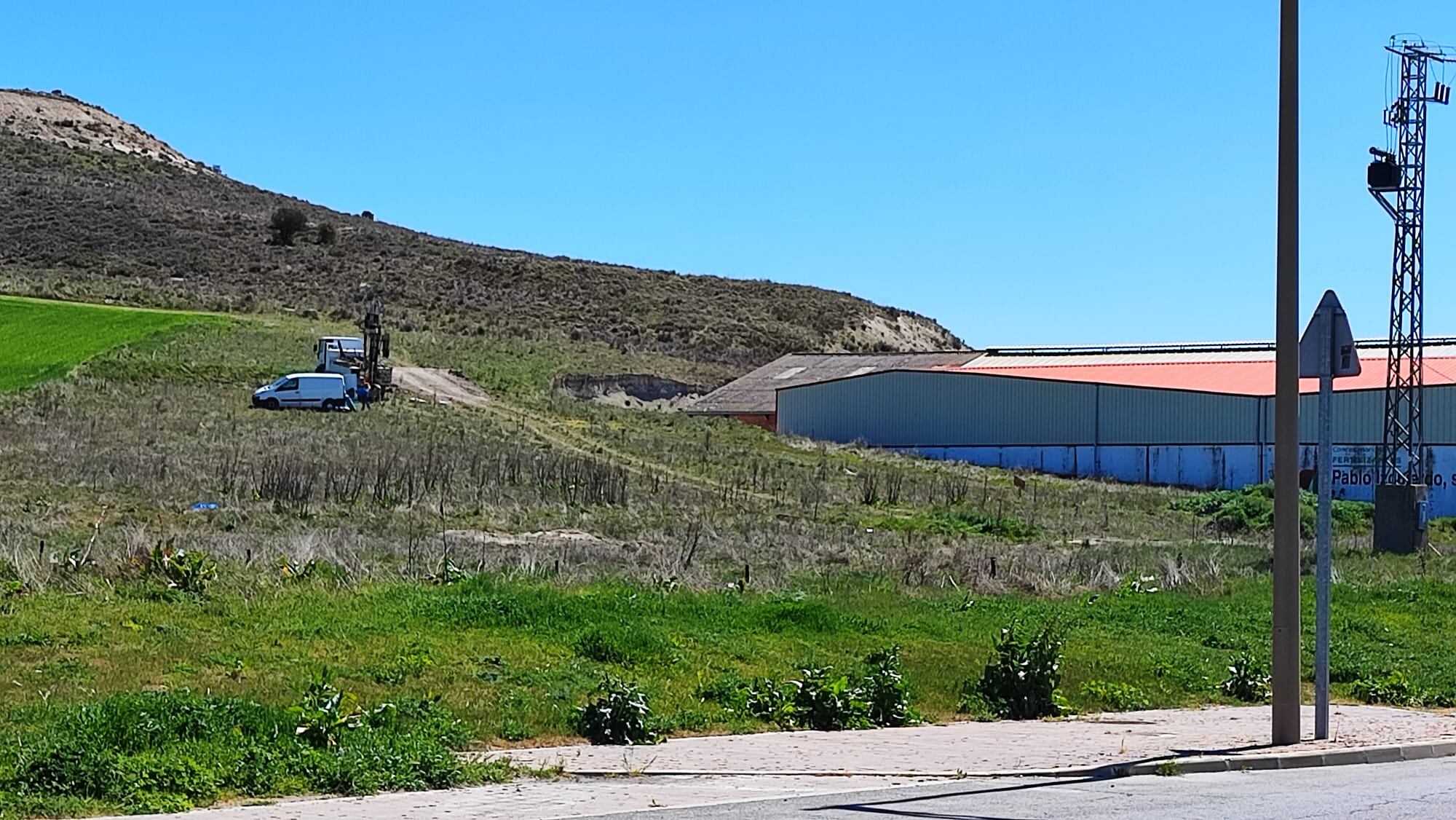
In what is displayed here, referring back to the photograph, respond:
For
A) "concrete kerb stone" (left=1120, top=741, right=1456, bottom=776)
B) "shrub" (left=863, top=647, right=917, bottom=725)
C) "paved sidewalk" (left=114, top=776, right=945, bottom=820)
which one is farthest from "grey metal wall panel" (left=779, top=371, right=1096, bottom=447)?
"paved sidewalk" (left=114, top=776, right=945, bottom=820)

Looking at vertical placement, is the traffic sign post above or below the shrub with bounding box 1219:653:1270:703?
above

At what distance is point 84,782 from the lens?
10062mm

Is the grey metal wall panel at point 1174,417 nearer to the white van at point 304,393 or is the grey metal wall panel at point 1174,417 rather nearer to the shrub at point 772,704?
the white van at point 304,393

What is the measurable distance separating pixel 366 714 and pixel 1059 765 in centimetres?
513

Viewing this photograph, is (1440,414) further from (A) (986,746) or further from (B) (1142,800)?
(B) (1142,800)

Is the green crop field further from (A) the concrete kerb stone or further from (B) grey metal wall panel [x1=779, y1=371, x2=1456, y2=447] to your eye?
(A) the concrete kerb stone

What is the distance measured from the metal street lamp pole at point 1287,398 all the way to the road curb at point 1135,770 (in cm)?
51

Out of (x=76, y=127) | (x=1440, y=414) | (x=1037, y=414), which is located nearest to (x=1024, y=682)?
(x=1440, y=414)

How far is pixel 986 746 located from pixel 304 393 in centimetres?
4852

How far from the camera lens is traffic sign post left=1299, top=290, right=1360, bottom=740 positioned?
1384 centimetres

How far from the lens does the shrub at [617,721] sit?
43.3ft

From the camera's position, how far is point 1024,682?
52.2ft

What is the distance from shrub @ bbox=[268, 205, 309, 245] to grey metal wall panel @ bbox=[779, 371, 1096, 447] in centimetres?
5469

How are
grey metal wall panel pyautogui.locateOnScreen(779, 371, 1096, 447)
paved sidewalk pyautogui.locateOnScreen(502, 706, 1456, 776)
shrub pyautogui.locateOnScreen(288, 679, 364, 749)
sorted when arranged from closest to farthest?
shrub pyautogui.locateOnScreen(288, 679, 364, 749), paved sidewalk pyautogui.locateOnScreen(502, 706, 1456, 776), grey metal wall panel pyautogui.locateOnScreen(779, 371, 1096, 447)
